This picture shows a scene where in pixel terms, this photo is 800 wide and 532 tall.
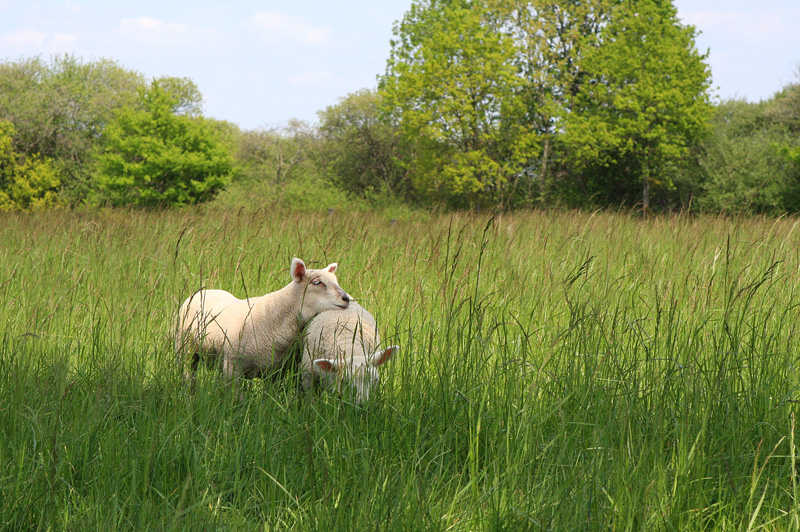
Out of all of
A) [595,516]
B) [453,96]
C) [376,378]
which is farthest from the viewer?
[453,96]

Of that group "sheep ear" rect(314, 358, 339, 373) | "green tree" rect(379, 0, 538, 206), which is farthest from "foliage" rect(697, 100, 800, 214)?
"sheep ear" rect(314, 358, 339, 373)

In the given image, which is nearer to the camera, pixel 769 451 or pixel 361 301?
pixel 769 451

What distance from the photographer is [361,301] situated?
4.62m

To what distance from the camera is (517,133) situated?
27484 millimetres

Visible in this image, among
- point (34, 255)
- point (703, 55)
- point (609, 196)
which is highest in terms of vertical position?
point (703, 55)

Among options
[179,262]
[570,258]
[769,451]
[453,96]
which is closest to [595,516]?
[769,451]

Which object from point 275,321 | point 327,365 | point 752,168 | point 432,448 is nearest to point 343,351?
point 327,365

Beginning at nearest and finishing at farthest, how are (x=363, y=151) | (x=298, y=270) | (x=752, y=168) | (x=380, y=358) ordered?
1. (x=380, y=358)
2. (x=298, y=270)
3. (x=752, y=168)
4. (x=363, y=151)

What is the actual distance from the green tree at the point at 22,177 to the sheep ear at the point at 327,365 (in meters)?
41.9

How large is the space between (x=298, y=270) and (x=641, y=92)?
26177 mm

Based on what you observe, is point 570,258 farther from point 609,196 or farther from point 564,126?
point 609,196

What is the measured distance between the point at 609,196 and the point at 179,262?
97.9ft

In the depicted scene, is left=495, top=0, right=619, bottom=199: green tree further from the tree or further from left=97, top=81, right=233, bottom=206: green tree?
left=97, top=81, right=233, bottom=206: green tree

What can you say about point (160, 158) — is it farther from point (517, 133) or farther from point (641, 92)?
point (641, 92)
